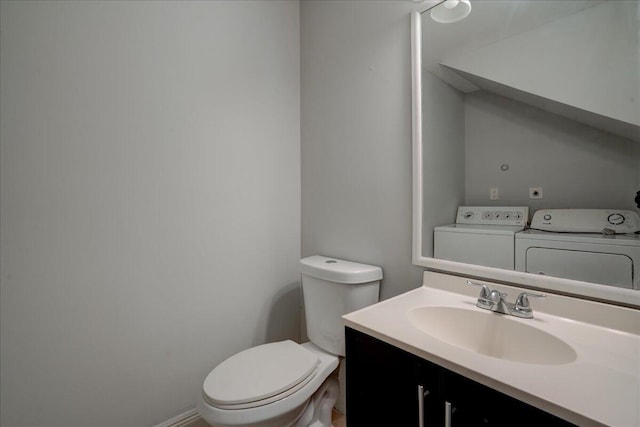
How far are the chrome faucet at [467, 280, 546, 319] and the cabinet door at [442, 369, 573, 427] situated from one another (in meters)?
0.37

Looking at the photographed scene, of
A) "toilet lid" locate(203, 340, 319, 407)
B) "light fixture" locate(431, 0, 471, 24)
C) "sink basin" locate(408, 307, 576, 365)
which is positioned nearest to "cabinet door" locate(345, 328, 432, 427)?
"sink basin" locate(408, 307, 576, 365)

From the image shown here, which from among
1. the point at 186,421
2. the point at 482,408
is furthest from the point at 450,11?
the point at 186,421

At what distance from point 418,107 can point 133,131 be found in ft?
3.91

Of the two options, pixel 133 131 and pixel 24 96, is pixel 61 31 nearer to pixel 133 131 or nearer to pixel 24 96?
pixel 24 96

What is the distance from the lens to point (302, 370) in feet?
3.60

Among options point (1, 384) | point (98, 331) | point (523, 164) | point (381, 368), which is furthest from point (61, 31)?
point (523, 164)

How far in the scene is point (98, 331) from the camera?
1.13 m

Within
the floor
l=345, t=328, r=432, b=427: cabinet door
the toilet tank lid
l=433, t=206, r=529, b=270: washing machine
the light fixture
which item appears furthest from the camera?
the floor

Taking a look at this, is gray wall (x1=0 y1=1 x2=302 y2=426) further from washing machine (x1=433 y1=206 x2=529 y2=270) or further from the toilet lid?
the toilet lid

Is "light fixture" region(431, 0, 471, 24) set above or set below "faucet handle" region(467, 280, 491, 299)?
above

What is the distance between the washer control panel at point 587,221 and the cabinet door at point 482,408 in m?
0.58

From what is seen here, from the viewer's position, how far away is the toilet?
3.14ft

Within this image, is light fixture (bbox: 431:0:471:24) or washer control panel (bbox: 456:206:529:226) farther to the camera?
light fixture (bbox: 431:0:471:24)

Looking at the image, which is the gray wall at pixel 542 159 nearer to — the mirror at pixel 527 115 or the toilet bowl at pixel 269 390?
the mirror at pixel 527 115
